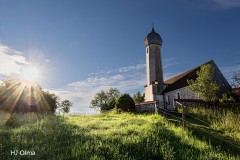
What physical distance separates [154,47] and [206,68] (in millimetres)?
15676

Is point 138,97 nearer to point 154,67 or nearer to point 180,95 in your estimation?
point 154,67

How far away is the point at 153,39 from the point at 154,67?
544cm

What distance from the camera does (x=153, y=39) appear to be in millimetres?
38531

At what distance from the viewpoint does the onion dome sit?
1517 inches

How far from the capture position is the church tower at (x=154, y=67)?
36938mm

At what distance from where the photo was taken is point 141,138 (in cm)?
888

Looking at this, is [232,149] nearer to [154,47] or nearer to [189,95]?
[189,95]

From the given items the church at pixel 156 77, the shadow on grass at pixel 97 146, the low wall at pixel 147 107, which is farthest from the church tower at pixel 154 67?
the shadow on grass at pixel 97 146

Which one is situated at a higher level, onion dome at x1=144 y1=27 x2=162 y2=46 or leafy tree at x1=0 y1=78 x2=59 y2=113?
onion dome at x1=144 y1=27 x2=162 y2=46

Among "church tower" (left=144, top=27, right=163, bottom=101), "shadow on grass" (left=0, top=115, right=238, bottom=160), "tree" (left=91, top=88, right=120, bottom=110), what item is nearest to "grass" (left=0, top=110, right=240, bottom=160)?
"shadow on grass" (left=0, top=115, right=238, bottom=160)

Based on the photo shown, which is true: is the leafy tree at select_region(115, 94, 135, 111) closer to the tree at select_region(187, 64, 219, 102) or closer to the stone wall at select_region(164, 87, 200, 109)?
the stone wall at select_region(164, 87, 200, 109)

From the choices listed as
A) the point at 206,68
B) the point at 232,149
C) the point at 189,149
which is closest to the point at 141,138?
the point at 189,149

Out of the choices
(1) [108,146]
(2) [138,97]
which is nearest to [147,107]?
(1) [108,146]

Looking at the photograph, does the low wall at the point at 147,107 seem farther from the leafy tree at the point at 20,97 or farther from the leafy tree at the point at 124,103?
the leafy tree at the point at 20,97
